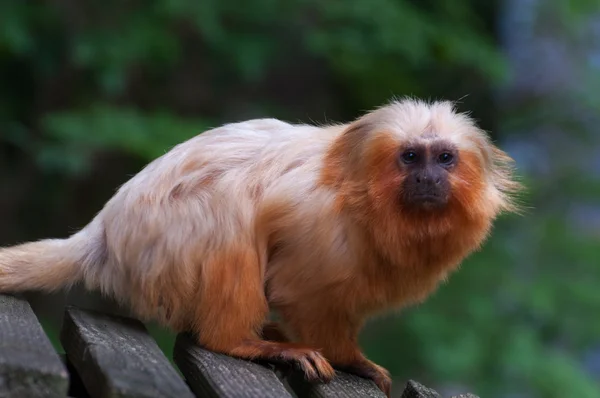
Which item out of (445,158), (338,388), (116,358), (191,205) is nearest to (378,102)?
(445,158)

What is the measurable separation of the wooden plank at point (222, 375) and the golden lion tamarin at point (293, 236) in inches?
3.0

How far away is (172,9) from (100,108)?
2.49ft

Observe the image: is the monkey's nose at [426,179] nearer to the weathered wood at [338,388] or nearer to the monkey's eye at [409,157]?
the monkey's eye at [409,157]

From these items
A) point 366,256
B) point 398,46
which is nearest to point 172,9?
point 398,46

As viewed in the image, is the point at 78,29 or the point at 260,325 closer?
the point at 260,325

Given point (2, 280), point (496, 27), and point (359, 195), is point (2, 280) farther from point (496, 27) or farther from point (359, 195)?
point (496, 27)

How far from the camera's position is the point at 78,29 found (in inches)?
243

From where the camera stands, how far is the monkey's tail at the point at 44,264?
9.85 ft

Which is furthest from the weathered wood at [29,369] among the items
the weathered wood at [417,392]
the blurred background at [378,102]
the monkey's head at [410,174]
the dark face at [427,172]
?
the blurred background at [378,102]

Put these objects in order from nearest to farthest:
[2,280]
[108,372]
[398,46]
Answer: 1. [108,372]
2. [2,280]
3. [398,46]

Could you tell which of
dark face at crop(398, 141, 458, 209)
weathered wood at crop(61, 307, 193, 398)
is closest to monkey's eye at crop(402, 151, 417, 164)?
dark face at crop(398, 141, 458, 209)

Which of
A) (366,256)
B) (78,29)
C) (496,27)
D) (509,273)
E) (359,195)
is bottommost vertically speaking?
(509,273)

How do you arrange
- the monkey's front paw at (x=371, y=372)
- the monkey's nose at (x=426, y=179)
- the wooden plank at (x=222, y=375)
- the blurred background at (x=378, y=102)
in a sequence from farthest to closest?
the blurred background at (x=378, y=102)
the monkey's front paw at (x=371, y=372)
the monkey's nose at (x=426, y=179)
the wooden plank at (x=222, y=375)

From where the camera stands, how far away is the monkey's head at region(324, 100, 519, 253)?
296 centimetres
